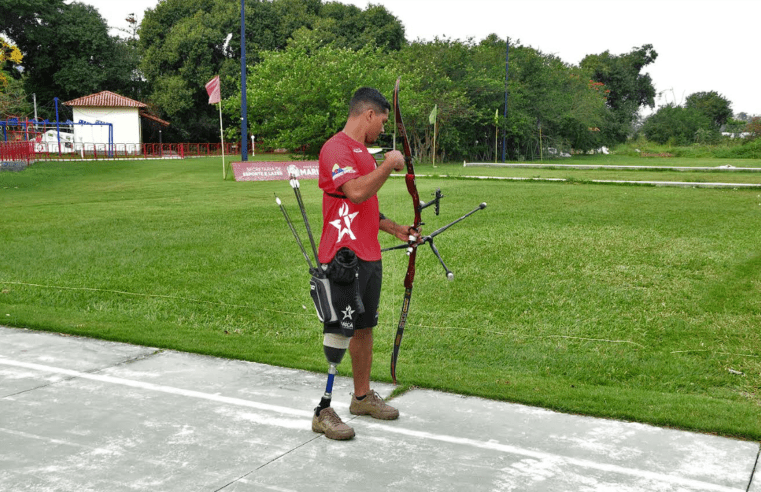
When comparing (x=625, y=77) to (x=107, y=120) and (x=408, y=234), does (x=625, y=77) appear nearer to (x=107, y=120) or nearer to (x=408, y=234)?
(x=107, y=120)

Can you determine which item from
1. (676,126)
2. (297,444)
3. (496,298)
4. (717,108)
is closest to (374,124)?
(297,444)

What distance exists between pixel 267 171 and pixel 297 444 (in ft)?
75.9

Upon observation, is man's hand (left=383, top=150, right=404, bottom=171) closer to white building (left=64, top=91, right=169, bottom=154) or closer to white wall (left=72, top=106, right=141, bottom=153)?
white building (left=64, top=91, right=169, bottom=154)

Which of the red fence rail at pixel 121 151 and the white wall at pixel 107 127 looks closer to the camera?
the red fence rail at pixel 121 151

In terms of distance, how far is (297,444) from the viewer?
13.7ft

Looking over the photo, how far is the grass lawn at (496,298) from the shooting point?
19.1ft

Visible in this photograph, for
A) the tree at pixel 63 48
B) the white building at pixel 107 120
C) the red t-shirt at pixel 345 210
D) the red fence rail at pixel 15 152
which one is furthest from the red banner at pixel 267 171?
the tree at pixel 63 48

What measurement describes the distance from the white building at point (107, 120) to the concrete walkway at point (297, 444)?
47739 millimetres

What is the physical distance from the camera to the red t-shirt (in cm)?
429

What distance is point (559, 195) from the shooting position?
17750mm

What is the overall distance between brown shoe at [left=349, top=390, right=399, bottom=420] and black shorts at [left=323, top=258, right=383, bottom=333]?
50cm

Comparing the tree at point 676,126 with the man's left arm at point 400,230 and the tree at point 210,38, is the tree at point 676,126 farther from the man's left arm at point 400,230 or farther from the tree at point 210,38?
the man's left arm at point 400,230

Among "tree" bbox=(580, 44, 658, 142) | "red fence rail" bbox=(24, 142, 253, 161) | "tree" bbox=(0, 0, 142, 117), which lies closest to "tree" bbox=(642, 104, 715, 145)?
"tree" bbox=(580, 44, 658, 142)

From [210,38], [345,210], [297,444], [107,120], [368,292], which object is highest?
[210,38]
